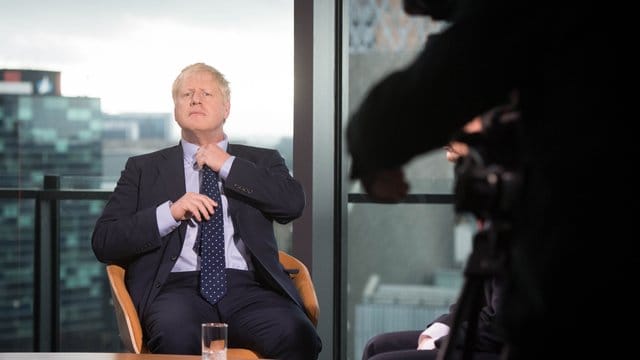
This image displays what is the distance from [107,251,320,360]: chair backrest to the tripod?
149 centimetres

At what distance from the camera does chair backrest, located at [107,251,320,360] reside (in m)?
2.76

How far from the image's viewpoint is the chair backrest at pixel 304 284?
308 centimetres

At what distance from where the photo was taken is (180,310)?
2.84 m

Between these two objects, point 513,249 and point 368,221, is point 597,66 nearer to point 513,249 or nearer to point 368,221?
point 513,249

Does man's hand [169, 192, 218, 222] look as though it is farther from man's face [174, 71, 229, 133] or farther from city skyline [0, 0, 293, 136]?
city skyline [0, 0, 293, 136]

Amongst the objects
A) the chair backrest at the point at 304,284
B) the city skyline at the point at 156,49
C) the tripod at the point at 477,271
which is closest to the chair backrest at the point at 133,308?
the chair backrest at the point at 304,284

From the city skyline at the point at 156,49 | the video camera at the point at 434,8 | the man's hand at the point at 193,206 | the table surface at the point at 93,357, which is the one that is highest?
the city skyline at the point at 156,49

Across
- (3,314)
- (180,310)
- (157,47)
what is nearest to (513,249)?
(180,310)

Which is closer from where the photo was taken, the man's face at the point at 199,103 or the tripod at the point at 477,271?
the tripod at the point at 477,271

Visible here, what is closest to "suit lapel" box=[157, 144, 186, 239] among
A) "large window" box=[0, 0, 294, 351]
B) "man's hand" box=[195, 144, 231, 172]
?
A: "man's hand" box=[195, 144, 231, 172]

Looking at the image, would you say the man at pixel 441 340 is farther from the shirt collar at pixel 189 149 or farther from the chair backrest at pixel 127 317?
the shirt collar at pixel 189 149

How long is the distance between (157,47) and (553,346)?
3263mm

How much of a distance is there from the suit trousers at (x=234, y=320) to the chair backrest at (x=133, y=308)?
0.19 ft

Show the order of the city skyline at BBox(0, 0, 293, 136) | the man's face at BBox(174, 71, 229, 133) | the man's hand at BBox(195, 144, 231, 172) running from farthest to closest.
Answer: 1. the city skyline at BBox(0, 0, 293, 136)
2. the man's face at BBox(174, 71, 229, 133)
3. the man's hand at BBox(195, 144, 231, 172)
